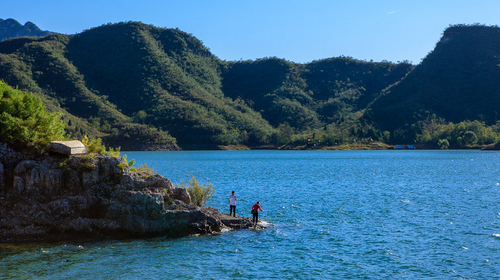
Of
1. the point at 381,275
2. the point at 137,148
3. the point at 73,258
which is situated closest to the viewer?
the point at 381,275

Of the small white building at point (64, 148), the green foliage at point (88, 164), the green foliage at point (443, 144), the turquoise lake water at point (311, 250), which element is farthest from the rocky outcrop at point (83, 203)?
the green foliage at point (443, 144)

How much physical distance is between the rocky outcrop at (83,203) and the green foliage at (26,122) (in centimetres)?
92

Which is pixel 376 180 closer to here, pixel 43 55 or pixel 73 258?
pixel 73 258

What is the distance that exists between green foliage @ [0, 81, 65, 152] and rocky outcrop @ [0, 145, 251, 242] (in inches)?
36.1

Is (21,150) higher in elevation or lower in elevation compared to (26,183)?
higher

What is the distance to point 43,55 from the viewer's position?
19862cm

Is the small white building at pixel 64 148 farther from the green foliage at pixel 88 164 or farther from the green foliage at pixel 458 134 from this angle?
the green foliage at pixel 458 134

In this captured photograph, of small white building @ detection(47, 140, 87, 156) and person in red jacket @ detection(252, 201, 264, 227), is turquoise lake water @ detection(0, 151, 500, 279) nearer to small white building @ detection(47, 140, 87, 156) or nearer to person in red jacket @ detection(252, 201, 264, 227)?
person in red jacket @ detection(252, 201, 264, 227)

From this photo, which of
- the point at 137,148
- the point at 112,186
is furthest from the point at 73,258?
the point at 137,148

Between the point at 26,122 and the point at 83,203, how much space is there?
641 centimetres

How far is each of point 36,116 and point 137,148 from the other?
6337 inches

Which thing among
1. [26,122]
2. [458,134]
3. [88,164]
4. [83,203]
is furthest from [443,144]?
[26,122]

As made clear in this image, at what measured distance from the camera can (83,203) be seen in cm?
2416

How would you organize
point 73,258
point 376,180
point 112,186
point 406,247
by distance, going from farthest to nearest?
point 376,180, point 112,186, point 406,247, point 73,258
